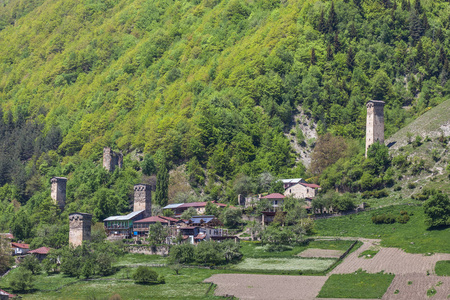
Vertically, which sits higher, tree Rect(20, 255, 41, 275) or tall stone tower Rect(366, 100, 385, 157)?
tall stone tower Rect(366, 100, 385, 157)

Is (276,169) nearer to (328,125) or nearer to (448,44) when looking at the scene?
(328,125)

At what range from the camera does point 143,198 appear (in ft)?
458

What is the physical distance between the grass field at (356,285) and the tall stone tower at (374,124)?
51539 millimetres

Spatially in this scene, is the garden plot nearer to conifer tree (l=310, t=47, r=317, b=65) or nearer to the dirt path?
the dirt path

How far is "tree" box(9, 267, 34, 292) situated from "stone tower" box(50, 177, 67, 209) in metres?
47.3

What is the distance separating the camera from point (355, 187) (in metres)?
134

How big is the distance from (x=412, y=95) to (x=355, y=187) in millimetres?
43262

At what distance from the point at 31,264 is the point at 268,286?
35.1 m

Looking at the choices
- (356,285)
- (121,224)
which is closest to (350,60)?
(121,224)

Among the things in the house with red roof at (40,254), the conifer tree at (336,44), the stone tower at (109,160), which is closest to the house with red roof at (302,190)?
the house with red roof at (40,254)

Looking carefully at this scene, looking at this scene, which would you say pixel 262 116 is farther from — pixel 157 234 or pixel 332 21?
pixel 157 234

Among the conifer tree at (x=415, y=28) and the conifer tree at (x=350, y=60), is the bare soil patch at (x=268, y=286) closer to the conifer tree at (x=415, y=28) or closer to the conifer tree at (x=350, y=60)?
the conifer tree at (x=350, y=60)

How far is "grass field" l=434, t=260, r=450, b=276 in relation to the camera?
295 ft

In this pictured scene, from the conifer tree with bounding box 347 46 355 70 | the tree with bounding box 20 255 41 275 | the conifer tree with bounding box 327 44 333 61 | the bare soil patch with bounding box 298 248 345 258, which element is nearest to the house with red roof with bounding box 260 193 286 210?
the bare soil patch with bounding box 298 248 345 258
